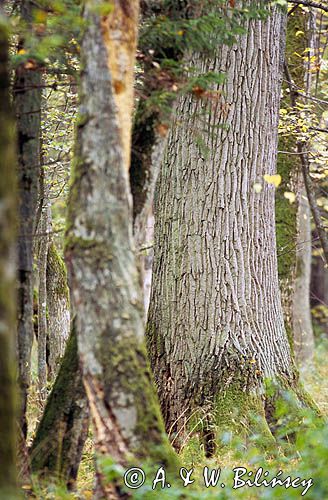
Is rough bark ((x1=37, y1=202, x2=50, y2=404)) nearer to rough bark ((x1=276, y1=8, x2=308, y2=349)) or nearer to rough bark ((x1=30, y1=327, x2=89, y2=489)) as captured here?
rough bark ((x1=276, y1=8, x2=308, y2=349))

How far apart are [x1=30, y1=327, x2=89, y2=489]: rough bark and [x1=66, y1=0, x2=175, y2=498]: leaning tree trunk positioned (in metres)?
0.75

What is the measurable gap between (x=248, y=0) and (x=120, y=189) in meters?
3.30

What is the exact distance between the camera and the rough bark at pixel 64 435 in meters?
5.06

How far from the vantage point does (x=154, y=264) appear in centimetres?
793

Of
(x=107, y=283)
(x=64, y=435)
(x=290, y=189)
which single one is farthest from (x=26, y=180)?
(x=290, y=189)

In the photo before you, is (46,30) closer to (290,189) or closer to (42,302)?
(42,302)

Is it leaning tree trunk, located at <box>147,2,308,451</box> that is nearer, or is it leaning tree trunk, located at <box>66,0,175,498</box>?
leaning tree trunk, located at <box>66,0,175,498</box>

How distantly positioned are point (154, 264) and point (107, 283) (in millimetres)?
3676

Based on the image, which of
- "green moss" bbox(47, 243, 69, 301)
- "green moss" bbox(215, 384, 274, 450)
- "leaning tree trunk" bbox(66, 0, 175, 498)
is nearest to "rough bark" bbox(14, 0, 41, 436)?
"leaning tree trunk" bbox(66, 0, 175, 498)

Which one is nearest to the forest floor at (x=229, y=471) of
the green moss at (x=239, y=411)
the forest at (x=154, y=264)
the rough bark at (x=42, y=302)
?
the forest at (x=154, y=264)

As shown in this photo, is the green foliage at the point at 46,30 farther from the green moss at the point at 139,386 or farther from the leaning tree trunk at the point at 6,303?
the green moss at the point at 139,386

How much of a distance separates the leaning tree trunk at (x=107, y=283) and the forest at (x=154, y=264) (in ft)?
0.04

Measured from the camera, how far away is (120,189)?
4316 millimetres

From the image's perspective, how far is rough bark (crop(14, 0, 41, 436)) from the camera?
5.02 metres
